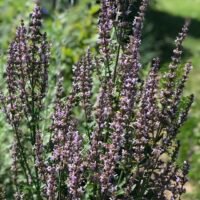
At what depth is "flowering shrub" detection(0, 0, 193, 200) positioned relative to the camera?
351 centimetres

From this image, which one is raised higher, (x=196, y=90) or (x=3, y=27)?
(x=196, y=90)

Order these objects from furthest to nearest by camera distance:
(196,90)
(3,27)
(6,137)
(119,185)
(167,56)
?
1. (167,56)
2. (196,90)
3. (3,27)
4. (6,137)
5. (119,185)

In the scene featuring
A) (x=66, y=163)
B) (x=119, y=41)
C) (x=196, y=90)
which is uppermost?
(x=196, y=90)

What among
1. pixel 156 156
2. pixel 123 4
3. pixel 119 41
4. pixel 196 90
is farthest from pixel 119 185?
pixel 196 90

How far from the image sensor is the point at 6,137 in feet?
18.9

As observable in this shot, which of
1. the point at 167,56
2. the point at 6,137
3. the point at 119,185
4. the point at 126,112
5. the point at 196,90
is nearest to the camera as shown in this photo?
the point at 126,112

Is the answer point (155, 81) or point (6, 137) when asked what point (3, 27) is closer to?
point (6, 137)

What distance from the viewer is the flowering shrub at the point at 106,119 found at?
11.5 feet

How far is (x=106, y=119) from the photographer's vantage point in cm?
388

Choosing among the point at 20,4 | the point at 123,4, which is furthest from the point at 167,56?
the point at 123,4

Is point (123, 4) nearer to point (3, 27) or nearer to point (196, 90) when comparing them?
point (3, 27)

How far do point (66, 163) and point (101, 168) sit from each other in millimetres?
265

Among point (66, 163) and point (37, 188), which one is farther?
point (37, 188)

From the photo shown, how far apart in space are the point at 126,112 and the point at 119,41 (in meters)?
0.81
